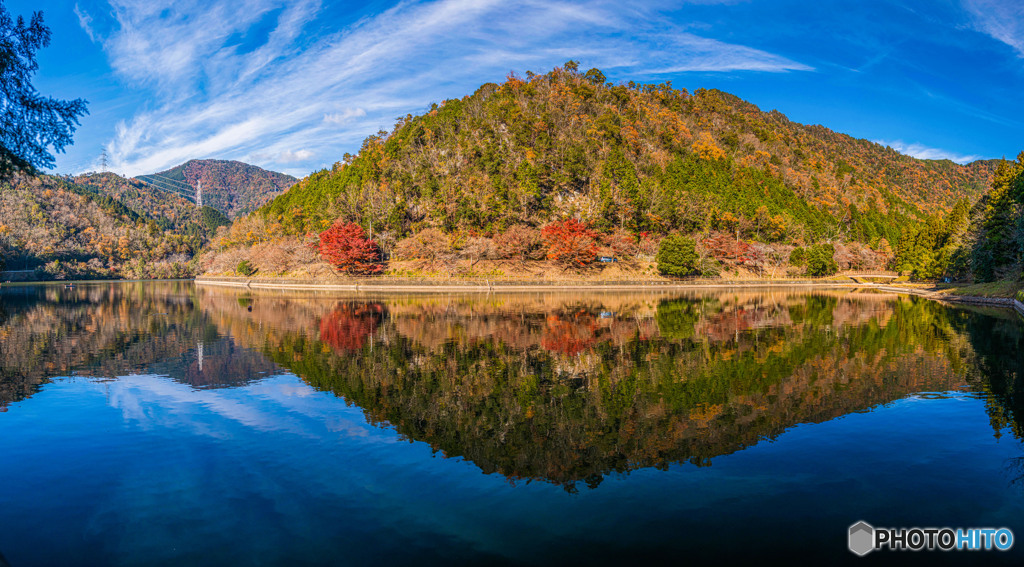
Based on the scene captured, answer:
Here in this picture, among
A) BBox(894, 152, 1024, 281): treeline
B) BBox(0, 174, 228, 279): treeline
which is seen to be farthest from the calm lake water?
BBox(0, 174, 228, 279): treeline

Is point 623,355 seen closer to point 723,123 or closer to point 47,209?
point 723,123

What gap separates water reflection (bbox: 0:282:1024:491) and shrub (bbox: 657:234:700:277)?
45.4m

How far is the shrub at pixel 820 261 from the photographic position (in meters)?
90.1

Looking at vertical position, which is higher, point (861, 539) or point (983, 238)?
point (983, 238)

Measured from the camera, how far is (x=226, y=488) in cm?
834

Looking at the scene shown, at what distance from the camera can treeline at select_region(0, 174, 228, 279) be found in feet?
402

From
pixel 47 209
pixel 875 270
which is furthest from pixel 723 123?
pixel 47 209

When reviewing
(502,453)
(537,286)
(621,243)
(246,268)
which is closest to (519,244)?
(537,286)

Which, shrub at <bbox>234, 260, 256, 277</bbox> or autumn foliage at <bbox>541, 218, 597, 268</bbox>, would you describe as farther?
shrub at <bbox>234, 260, 256, 277</bbox>

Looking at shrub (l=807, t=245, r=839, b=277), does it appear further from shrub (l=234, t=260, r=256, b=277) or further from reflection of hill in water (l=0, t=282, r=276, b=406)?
shrub (l=234, t=260, r=256, b=277)

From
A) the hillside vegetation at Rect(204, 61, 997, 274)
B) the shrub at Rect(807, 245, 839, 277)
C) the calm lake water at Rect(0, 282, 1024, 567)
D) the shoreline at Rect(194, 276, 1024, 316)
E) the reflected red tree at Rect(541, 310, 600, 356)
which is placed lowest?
the calm lake water at Rect(0, 282, 1024, 567)

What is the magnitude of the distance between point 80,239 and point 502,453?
181028 mm

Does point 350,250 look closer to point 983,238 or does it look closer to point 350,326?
point 350,326

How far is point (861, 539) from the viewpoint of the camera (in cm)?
668
